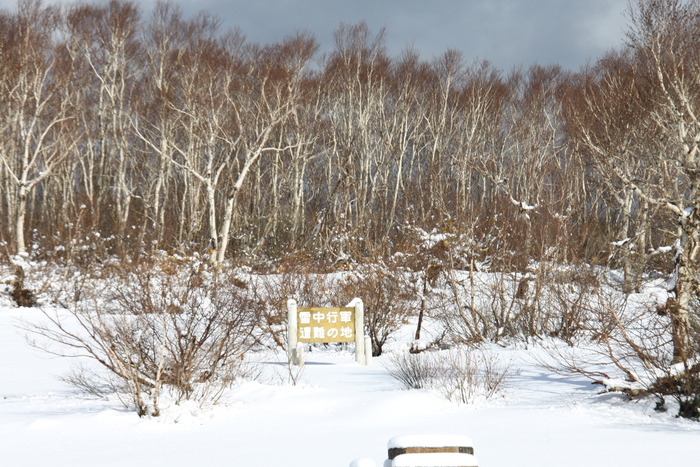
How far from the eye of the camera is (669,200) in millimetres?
8570

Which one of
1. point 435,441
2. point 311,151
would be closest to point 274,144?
point 311,151

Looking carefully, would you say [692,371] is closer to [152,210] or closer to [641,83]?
[641,83]

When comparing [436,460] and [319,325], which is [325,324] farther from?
[436,460]

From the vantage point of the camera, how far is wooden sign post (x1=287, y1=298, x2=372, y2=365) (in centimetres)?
1056

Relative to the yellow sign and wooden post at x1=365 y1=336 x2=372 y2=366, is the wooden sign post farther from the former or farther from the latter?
wooden post at x1=365 y1=336 x2=372 y2=366

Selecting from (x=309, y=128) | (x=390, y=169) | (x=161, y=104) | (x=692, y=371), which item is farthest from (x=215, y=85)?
(x=692, y=371)

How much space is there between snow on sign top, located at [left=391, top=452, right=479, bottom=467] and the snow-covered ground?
2.83 meters

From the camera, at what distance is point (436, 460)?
8.16ft

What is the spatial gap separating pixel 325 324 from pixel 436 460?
8242 millimetres

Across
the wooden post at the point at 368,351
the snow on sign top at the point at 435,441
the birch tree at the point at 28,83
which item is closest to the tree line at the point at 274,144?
the birch tree at the point at 28,83

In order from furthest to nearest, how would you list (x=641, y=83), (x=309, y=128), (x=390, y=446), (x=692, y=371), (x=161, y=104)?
(x=309, y=128), (x=161, y=104), (x=641, y=83), (x=692, y=371), (x=390, y=446)

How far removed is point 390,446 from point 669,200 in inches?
286

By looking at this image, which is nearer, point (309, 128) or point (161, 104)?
point (161, 104)

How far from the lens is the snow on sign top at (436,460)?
2465mm
